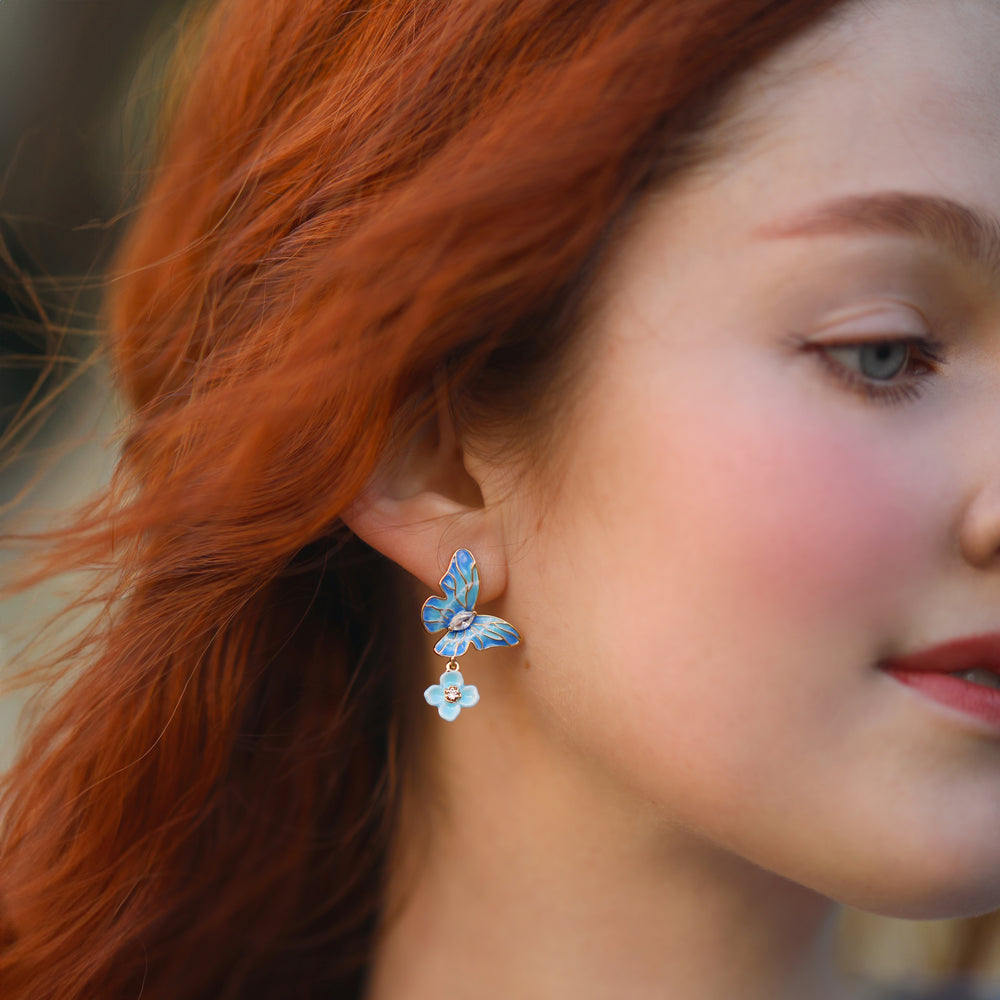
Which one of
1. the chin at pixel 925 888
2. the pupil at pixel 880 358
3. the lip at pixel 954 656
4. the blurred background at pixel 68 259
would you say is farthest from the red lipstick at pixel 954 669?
the blurred background at pixel 68 259

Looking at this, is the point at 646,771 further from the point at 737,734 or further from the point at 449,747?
the point at 449,747

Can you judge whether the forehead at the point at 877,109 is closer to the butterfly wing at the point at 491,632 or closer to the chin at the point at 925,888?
the butterfly wing at the point at 491,632

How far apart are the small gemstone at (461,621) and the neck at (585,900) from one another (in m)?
0.16

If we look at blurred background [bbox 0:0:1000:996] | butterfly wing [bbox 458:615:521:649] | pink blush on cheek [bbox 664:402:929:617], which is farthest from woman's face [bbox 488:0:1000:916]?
blurred background [bbox 0:0:1000:996]

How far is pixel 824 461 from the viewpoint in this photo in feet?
2.93

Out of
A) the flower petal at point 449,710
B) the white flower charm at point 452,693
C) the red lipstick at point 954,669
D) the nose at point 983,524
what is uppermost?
the nose at point 983,524

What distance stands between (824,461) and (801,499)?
0.04 metres

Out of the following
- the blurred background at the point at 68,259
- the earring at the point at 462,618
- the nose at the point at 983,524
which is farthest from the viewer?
the blurred background at the point at 68,259

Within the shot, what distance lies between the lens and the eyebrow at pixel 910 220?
887 millimetres

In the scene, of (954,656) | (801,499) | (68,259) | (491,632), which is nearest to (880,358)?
(801,499)

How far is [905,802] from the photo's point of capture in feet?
2.98

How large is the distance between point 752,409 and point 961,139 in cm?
29

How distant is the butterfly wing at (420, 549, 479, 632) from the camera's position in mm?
1039

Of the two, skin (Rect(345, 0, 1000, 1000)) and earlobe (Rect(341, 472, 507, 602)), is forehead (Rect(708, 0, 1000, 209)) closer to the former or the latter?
skin (Rect(345, 0, 1000, 1000))
